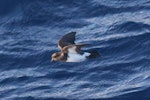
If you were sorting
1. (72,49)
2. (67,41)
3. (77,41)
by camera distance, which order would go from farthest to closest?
(77,41), (67,41), (72,49)

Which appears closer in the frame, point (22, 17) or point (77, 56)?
point (77, 56)

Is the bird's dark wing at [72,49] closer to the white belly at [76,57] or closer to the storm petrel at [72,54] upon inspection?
the storm petrel at [72,54]

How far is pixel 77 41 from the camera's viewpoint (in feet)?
85.8

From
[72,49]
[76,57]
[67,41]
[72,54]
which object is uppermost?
[67,41]

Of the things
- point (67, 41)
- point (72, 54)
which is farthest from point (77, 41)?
point (72, 54)

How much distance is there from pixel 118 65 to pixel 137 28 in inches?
121

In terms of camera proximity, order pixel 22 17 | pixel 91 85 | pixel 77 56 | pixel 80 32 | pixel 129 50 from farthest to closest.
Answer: pixel 22 17 → pixel 80 32 → pixel 129 50 → pixel 91 85 → pixel 77 56

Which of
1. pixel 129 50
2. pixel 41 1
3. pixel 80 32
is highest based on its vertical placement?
pixel 41 1

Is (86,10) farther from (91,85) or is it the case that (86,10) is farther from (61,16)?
(91,85)

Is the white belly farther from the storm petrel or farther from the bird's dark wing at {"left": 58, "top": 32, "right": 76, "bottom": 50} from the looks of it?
the bird's dark wing at {"left": 58, "top": 32, "right": 76, "bottom": 50}

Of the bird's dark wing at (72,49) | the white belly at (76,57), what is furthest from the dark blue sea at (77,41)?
the bird's dark wing at (72,49)

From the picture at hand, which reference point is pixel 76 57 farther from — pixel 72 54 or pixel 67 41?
pixel 67 41

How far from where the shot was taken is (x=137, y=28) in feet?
86.7

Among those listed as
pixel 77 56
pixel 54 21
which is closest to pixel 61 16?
pixel 54 21
